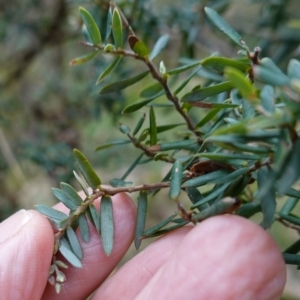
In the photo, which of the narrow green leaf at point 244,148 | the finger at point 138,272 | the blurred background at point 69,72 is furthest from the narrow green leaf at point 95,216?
the blurred background at point 69,72

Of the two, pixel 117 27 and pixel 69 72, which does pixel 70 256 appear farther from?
pixel 69 72

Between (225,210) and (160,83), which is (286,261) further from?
(160,83)

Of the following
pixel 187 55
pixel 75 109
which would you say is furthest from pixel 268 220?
pixel 75 109

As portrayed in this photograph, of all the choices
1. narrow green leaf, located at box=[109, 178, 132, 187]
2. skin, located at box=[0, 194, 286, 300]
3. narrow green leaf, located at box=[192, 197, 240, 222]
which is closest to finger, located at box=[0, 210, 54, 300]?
skin, located at box=[0, 194, 286, 300]

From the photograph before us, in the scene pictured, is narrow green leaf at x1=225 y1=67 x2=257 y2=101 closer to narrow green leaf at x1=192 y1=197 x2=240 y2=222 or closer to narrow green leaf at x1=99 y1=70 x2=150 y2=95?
narrow green leaf at x1=192 y1=197 x2=240 y2=222

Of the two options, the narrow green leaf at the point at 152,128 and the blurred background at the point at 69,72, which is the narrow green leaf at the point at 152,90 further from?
the blurred background at the point at 69,72

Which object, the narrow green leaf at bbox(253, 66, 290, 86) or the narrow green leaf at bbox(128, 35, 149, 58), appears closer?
the narrow green leaf at bbox(253, 66, 290, 86)
